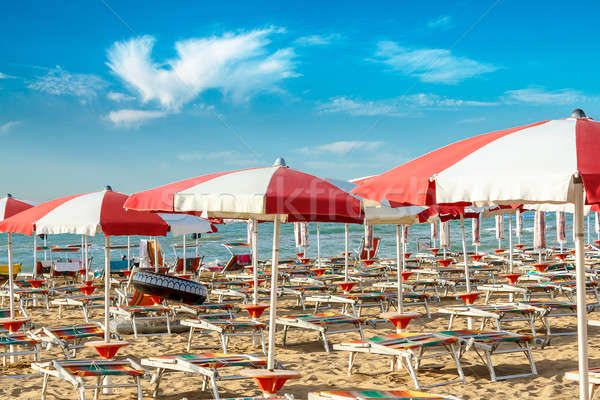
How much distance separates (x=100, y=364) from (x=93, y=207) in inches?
53.5

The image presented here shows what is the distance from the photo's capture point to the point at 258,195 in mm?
3820

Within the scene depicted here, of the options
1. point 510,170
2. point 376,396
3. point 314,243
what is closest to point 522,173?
point 510,170

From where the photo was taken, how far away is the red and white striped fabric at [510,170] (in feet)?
8.71

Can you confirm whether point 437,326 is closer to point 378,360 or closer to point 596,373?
A: point 378,360

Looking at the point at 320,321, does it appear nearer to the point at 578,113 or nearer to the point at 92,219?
the point at 92,219

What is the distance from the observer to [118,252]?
40.2 m

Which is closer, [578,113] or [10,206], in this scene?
[578,113]

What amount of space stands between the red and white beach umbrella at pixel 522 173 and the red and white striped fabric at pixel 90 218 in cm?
255

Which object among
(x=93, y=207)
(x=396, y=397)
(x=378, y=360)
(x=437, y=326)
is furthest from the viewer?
(x=437, y=326)

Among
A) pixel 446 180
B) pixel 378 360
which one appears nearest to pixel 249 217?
pixel 378 360

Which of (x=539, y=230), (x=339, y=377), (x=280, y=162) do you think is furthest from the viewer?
(x=539, y=230)

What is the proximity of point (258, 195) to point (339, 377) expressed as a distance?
2.63 metres

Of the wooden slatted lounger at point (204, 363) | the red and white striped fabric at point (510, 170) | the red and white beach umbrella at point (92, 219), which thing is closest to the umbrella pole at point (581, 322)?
the red and white striped fabric at point (510, 170)

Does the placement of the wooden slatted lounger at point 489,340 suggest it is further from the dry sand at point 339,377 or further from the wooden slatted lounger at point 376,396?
the wooden slatted lounger at point 376,396
